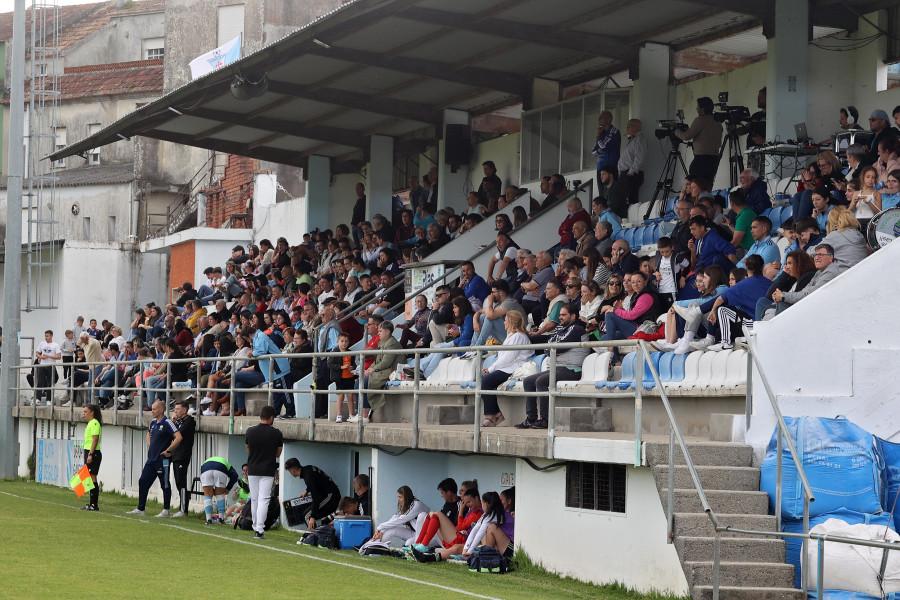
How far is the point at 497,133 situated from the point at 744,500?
1767 cm

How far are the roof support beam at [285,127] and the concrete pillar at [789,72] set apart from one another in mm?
12756

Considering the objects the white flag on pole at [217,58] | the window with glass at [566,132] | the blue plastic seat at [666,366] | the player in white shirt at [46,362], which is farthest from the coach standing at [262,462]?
the white flag on pole at [217,58]

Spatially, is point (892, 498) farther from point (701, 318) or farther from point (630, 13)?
point (630, 13)

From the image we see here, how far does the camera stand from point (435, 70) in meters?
24.0

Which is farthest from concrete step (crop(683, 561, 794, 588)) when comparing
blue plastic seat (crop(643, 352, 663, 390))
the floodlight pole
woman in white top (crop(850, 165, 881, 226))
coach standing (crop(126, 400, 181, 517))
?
the floodlight pole

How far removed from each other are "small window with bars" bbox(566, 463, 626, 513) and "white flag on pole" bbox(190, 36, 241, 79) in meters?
34.3

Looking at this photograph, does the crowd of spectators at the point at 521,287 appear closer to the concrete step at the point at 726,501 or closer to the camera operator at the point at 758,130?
the camera operator at the point at 758,130

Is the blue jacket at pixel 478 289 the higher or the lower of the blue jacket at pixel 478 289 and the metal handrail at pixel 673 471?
the higher

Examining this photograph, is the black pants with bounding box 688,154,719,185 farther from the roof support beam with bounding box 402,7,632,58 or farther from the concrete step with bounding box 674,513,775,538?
the concrete step with bounding box 674,513,775,538

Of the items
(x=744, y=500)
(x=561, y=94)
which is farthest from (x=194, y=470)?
(x=744, y=500)

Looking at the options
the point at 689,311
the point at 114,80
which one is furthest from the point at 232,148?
the point at 114,80

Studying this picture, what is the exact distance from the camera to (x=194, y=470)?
22.0 metres

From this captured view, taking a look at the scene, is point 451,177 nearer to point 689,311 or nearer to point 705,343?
point 689,311

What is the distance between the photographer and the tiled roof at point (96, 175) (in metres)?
47.6
